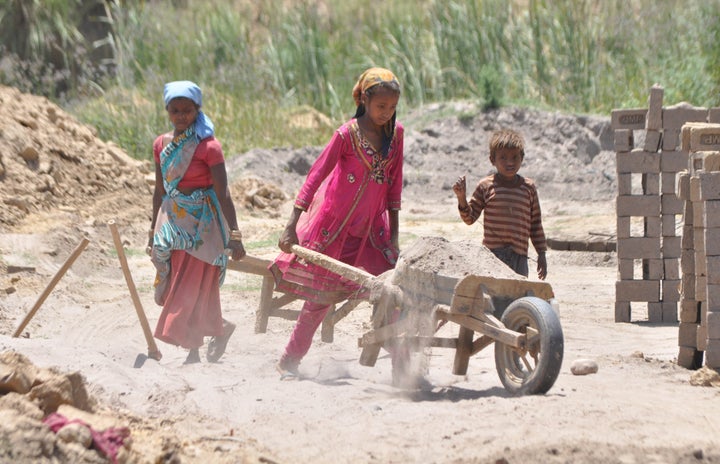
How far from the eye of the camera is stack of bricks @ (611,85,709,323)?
806 cm

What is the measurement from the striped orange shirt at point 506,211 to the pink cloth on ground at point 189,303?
1579 millimetres

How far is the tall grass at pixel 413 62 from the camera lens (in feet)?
52.3

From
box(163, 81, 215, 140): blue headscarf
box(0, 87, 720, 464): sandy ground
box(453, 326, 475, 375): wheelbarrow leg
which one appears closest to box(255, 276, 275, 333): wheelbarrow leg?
box(0, 87, 720, 464): sandy ground

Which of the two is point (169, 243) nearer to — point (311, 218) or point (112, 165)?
point (311, 218)

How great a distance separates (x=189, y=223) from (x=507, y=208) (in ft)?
6.13

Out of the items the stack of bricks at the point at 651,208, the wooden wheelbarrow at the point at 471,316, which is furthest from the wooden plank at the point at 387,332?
the stack of bricks at the point at 651,208

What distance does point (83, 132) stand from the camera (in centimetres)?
1283

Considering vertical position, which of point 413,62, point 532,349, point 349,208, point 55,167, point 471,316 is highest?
point 413,62

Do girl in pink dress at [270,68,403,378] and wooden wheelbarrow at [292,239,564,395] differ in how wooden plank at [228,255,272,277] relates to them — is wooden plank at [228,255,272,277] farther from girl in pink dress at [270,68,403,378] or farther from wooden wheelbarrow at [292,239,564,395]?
wooden wheelbarrow at [292,239,564,395]

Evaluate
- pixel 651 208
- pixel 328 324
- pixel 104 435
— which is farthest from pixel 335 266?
pixel 651 208

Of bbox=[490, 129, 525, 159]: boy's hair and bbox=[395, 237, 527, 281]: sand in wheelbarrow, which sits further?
bbox=[490, 129, 525, 159]: boy's hair

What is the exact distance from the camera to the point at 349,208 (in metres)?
5.91

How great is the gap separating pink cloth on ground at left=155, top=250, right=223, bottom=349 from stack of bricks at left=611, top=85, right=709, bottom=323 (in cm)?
314

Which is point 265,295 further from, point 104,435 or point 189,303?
point 104,435
